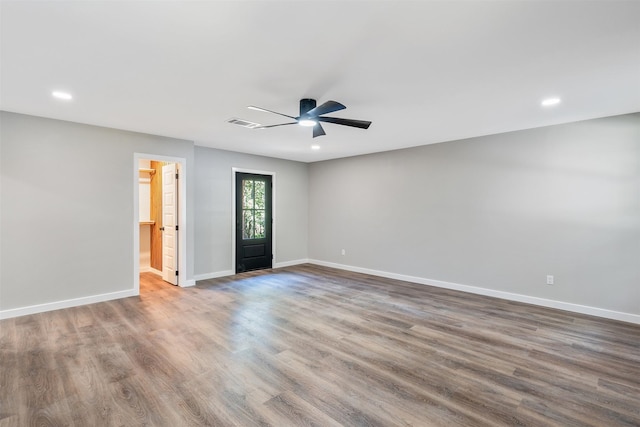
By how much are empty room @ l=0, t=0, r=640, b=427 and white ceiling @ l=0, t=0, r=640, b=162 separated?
0.02 m

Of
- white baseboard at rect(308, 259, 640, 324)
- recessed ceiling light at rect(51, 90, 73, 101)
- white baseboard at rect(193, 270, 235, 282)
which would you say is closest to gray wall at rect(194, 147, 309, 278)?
white baseboard at rect(193, 270, 235, 282)

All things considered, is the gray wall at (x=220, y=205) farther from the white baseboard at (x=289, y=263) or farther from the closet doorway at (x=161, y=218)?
the closet doorway at (x=161, y=218)

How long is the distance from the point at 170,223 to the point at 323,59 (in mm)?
A: 4502

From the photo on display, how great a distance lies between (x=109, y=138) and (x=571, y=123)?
6.66 m

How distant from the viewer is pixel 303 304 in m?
4.40

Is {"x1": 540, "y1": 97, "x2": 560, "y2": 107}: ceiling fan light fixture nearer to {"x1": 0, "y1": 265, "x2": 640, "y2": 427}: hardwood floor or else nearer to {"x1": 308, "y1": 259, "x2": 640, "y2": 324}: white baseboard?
{"x1": 0, "y1": 265, "x2": 640, "y2": 427}: hardwood floor

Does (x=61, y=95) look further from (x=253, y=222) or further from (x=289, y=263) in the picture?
(x=289, y=263)

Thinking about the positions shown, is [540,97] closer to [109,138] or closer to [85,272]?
[109,138]

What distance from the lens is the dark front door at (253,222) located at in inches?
252

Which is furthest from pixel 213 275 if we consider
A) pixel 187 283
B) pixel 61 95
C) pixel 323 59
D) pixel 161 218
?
pixel 323 59

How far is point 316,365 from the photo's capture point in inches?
106

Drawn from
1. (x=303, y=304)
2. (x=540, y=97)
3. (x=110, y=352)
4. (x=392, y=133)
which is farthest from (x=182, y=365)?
(x=540, y=97)

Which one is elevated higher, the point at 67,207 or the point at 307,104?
the point at 307,104

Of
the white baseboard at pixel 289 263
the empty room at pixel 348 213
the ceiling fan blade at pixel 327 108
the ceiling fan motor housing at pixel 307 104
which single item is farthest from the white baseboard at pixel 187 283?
the ceiling fan blade at pixel 327 108
